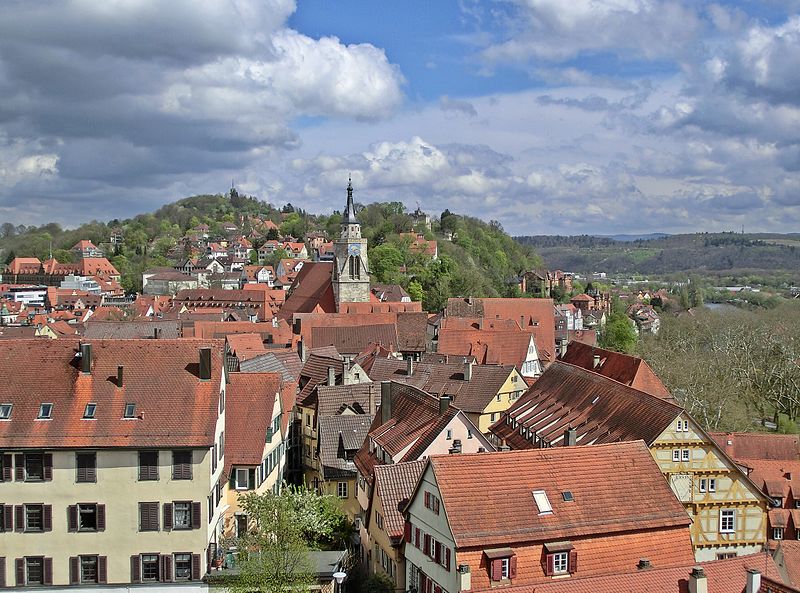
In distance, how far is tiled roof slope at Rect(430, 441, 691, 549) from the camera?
86.4ft

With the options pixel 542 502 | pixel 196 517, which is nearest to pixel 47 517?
pixel 196 517

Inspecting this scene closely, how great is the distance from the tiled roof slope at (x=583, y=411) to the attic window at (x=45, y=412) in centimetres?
2223

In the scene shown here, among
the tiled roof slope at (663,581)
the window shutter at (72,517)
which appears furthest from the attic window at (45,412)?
the tiled roof slope at (663,581)

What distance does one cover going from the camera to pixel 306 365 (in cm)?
5659

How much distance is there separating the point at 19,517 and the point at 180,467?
5.92 meters

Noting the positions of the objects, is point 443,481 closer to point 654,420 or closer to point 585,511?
point 585,511

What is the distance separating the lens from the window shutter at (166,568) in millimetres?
31172

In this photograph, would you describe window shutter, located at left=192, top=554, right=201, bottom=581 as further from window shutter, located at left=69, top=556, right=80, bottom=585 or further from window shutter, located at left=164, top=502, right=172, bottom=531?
window shutter, located at left=69, top=556, right=80, bottom=585

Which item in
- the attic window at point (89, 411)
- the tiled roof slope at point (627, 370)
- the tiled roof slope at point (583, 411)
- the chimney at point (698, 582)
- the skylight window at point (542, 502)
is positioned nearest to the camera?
the chimney at point (698, 582)

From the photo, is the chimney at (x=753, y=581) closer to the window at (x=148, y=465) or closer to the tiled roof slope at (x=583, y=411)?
the tiled roof slope at (x=583, y=411)

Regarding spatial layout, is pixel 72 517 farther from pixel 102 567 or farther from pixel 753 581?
pixel 753 581

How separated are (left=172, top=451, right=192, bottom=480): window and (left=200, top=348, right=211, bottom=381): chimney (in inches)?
117

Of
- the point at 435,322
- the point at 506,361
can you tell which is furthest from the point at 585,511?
the point at 435,322

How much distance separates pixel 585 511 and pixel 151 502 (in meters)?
15.2
